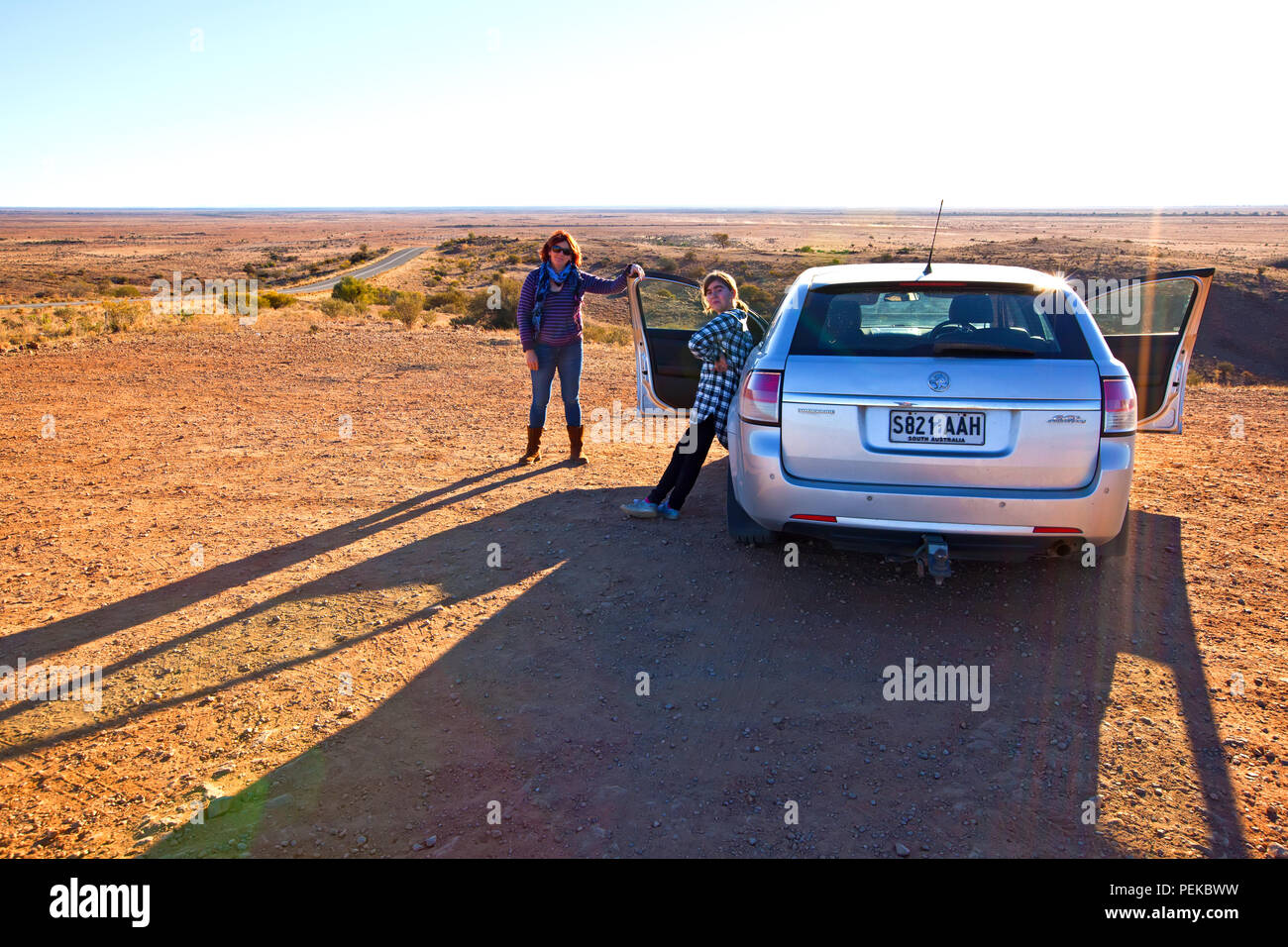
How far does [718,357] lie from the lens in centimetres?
532

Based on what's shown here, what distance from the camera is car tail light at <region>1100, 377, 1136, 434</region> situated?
378cm

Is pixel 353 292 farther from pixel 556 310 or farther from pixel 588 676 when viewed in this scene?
pixel 588 676

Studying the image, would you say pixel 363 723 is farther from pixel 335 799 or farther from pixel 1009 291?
pixel 1009 291

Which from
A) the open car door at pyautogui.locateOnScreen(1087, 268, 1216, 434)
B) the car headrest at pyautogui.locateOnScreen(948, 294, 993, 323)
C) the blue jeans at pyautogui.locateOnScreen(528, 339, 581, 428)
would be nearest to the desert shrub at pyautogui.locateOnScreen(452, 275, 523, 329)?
the blue jeans at pyautogui.locateOnScreen(528, 339, 581, 428)

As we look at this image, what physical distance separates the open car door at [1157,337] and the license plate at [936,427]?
8.15 feet

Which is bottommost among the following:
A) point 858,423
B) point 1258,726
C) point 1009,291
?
point 1258,726

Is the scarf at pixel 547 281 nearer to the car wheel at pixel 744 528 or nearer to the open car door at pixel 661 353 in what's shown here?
the open car door at pixel 661 353

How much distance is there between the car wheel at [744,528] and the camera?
476 cm

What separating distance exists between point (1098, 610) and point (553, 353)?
4288 mm

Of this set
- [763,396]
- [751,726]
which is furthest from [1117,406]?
[751,726]

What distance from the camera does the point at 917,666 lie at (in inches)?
151
